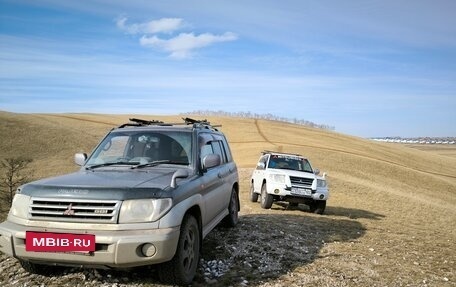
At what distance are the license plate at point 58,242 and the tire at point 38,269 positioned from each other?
0.72 metres

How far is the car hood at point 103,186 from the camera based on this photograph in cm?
442

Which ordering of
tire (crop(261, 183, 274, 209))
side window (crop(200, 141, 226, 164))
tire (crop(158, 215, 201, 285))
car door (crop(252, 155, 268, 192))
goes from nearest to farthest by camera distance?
tire (crop(158, 215, 201, 285))
side window (crop(200, 141, 226, 164))
tire (crop(261, 183, 274, 209))
car door (crop(252, 155, 268, 192))

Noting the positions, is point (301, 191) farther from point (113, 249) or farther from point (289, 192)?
point (113, 249)

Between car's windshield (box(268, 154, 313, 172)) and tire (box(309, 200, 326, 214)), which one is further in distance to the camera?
car's windshield (box(268, 154, 313, 172))

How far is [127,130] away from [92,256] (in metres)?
2.71

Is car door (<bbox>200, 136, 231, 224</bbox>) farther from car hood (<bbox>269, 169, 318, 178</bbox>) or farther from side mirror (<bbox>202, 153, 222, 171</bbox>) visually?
car hood (<bbox>269, 169, 318, 178</bbox>)

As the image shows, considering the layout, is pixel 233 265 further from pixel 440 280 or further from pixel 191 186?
pixel 440 280

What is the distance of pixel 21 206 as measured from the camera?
461 centimetres

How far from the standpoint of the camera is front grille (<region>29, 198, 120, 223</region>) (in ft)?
14.3

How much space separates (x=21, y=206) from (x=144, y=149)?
2014 millimetres

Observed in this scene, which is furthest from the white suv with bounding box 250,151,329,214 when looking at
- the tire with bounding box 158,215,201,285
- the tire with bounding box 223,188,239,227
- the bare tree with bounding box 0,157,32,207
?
the bare tree with bounding box 0,157,32,207

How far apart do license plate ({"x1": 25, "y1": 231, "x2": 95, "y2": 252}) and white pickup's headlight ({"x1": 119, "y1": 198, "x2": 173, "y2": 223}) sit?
398 millimetres

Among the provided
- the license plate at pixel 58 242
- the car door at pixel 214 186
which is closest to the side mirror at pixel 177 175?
the car door at pixel 214 186

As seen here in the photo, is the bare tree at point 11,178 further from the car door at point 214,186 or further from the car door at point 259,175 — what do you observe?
the car door at point 214,186
